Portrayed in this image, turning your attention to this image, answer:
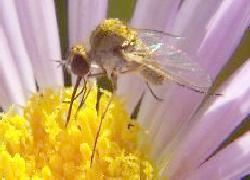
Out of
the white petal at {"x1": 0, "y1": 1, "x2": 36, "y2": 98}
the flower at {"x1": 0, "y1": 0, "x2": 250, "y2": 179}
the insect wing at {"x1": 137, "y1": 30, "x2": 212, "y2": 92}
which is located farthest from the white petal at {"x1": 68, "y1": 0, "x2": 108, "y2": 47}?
the insect wing at {"x1": 137, "y1": 30, "x2": 212, "y2": 92}

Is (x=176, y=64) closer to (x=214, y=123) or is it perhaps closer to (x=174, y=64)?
(x=174, y=64)

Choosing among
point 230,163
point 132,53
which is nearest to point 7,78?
point 132,53

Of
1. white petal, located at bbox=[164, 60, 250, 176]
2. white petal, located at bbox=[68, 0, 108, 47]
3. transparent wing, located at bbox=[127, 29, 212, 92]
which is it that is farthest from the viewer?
white petal, located at bbox=[68, 0, 108, 47]

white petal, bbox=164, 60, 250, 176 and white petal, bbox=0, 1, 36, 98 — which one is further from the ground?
white petal, bbox=164, 60, 250, 176

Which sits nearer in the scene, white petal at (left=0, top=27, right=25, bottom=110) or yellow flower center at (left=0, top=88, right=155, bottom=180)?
yellow flower center at (left=0, top=88, right=155, bottom=180)

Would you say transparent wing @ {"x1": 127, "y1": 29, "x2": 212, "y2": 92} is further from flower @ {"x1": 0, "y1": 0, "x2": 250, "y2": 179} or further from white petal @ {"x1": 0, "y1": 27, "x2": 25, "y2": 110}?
white petal @ {"x1": 0, "y1": 27, "x2": 25, "y2": 110}

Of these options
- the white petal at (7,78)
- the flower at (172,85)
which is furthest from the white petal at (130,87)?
the white petal at (7,78)

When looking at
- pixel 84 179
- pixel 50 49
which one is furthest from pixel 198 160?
pixel 50 49

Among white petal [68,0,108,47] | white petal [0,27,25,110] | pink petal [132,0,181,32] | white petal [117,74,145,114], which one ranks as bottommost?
white petal [0,27,25,110]
